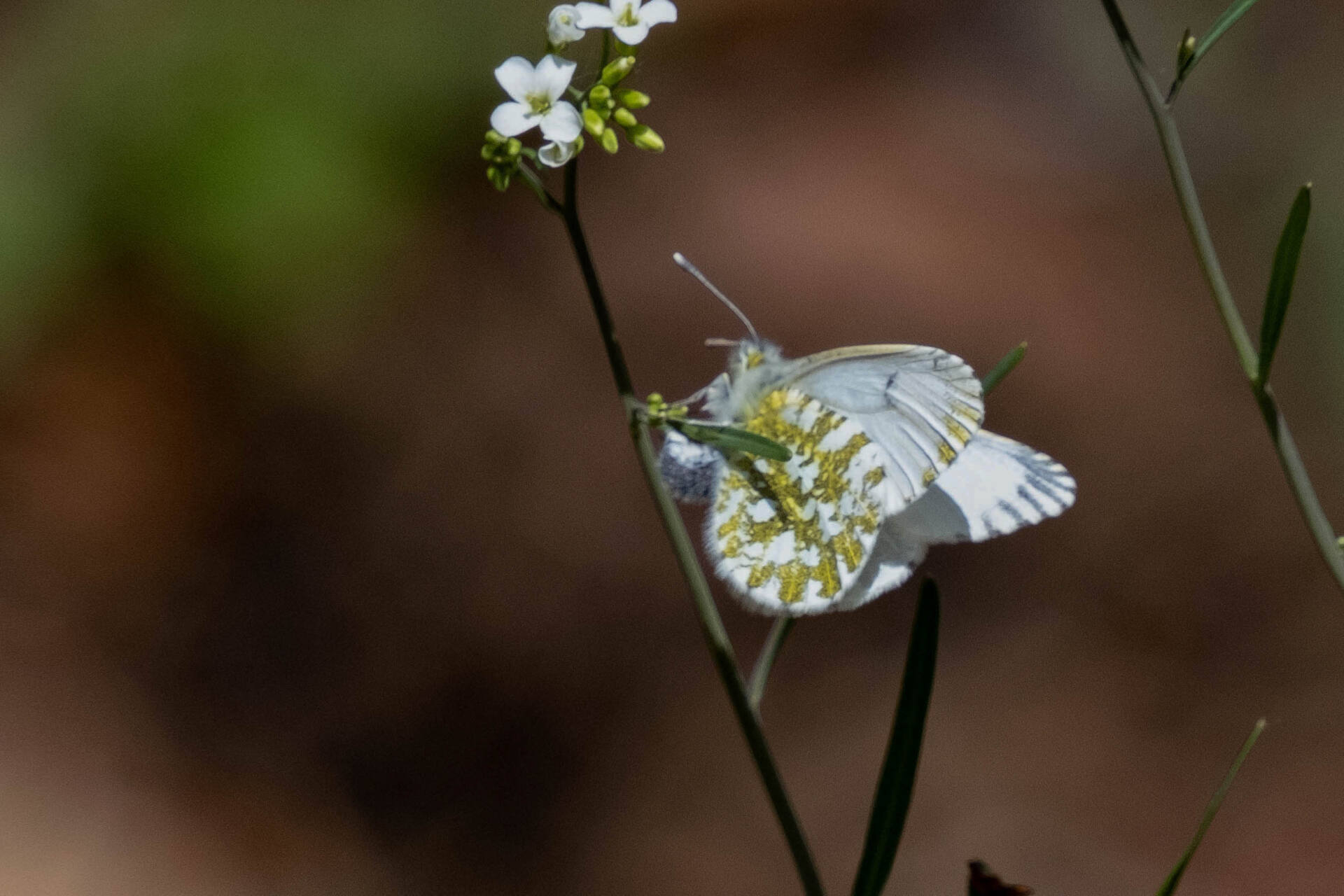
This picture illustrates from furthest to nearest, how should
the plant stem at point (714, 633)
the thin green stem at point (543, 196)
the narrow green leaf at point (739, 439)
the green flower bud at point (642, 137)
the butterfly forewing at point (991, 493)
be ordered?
1. the butterfly forewing at point (991, 493)
2. the green flower bud at point (642, 137)
3. the narrow green leaf at point (739, 439)
4. the thin green stem at point (543, 196)
5. the plant stem at point (714, 633)

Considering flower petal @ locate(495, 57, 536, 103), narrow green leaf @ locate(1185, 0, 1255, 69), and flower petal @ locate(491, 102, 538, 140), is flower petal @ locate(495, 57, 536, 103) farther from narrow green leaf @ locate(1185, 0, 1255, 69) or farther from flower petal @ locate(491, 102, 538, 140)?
narrow green leaf @ locate(1185, 0, 1255, 69)

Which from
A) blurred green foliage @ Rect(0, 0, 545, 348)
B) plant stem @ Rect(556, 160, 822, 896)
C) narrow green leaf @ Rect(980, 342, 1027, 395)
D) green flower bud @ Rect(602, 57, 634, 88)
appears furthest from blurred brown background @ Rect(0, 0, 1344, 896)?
green flower bud @ Rect(602, 57, 634, 88)

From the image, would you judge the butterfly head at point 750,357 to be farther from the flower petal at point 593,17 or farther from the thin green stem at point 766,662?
the flower petal at point 593,17

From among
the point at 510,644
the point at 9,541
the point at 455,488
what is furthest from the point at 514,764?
the point at 9,541

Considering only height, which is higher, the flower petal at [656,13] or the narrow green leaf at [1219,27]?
the flower petal at [656,13]

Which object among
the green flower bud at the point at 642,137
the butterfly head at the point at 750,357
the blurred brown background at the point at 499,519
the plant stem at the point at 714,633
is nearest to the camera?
the plant stem at the point at 714,633

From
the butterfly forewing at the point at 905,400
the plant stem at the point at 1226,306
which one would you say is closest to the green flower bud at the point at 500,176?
the butterfly forewing at the point at 905,400

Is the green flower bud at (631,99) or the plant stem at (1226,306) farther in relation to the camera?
the green flower bud at (631,99)
